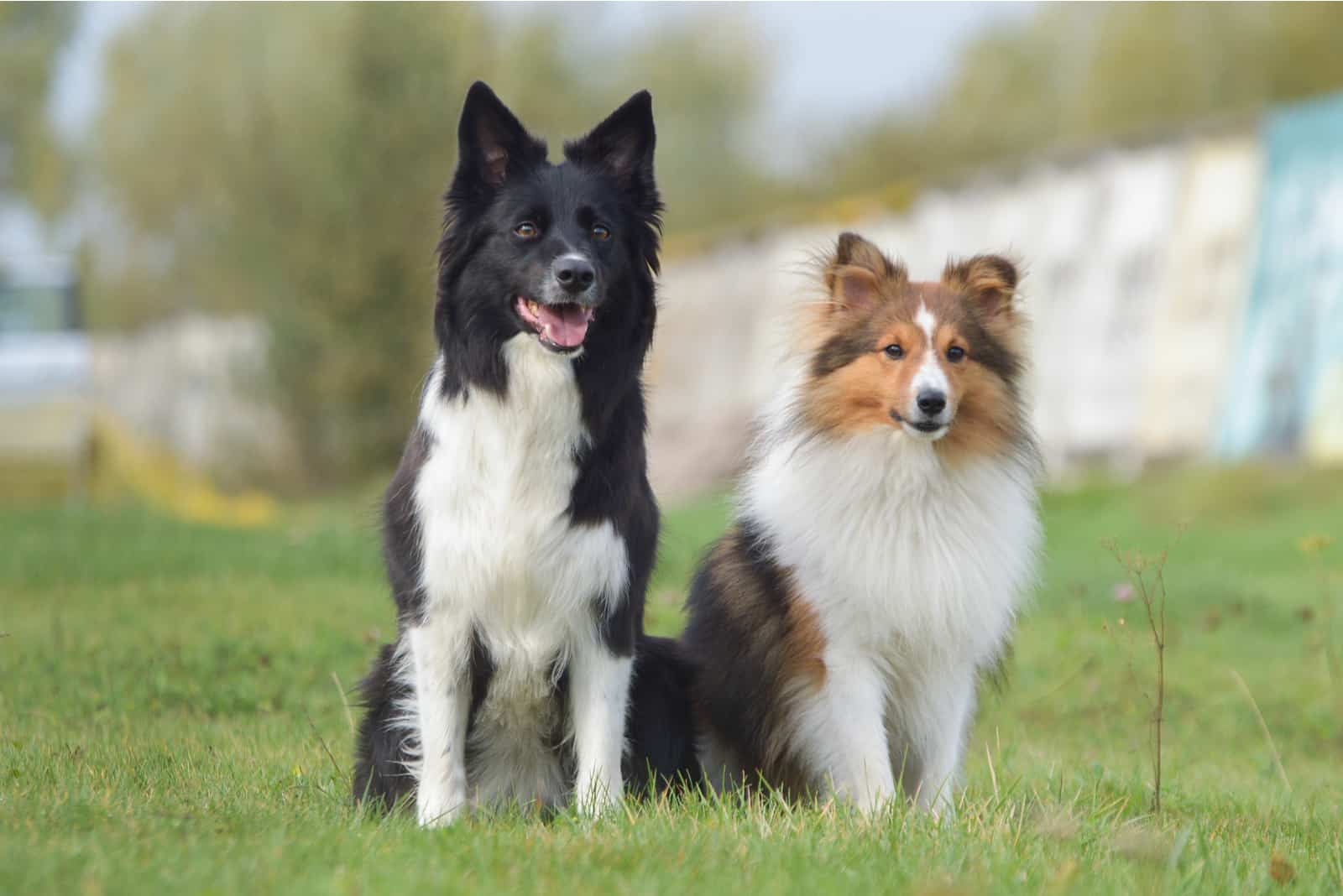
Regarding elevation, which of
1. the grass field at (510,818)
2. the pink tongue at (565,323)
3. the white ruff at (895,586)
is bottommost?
the grass field at (510,818)

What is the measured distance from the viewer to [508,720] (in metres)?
5.16

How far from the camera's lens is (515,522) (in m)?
4.81

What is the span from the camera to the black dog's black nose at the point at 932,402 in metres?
5.29

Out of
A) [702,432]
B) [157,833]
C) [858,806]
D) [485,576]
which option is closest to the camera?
[157,833]

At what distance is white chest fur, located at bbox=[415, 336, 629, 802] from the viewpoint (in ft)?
15.8

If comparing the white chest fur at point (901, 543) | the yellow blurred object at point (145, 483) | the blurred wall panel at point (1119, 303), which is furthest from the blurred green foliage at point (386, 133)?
the white chest fur at point (901, 543)

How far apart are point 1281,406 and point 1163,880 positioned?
14.7 m

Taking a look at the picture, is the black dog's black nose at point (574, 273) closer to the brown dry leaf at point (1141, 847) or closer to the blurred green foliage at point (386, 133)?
the brown dry leaf at point (1141, 847)

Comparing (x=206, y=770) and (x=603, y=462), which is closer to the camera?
(x=603, y=462)

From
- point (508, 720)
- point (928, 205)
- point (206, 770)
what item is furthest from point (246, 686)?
point (928, 205)

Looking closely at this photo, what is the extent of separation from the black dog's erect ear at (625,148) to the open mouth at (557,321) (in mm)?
563

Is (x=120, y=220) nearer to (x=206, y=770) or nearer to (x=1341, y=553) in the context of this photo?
(x=1341, y=553)

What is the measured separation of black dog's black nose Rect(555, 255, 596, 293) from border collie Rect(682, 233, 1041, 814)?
1.27 metres

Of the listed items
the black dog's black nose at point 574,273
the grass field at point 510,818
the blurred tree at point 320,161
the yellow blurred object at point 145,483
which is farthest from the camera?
the blurred tree at point 320,161
